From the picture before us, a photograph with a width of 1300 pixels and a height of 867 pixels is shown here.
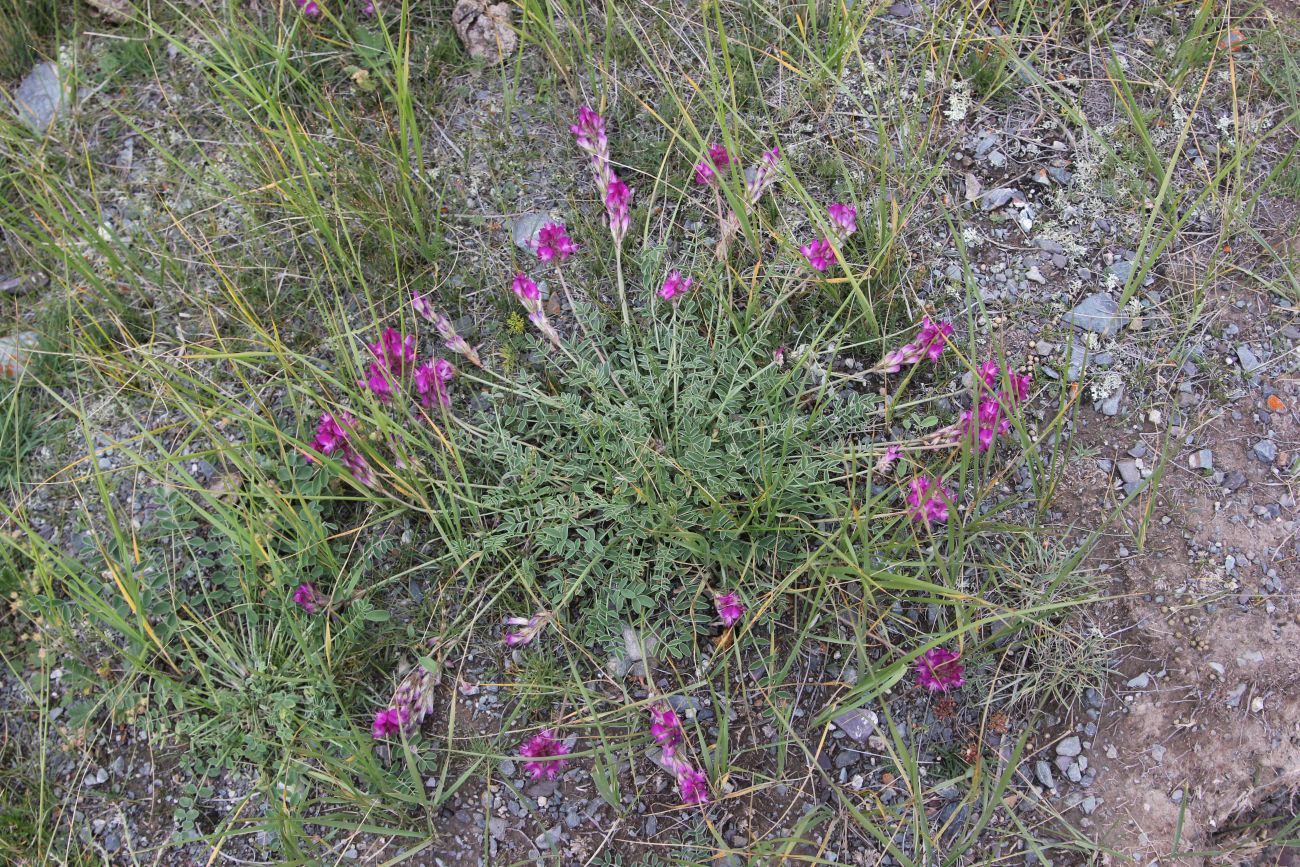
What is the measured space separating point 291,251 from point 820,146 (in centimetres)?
212

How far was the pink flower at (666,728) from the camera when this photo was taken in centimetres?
269

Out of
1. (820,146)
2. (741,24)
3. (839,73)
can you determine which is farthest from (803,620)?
(741,24)

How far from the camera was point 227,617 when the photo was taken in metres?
3.06

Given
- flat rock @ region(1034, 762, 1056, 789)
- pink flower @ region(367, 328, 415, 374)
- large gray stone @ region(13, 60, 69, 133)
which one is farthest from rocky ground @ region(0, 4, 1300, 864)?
large gray stone @ region(13, 60, 69, 133)

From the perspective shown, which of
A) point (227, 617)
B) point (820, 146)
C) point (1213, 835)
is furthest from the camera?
point (820, 146)

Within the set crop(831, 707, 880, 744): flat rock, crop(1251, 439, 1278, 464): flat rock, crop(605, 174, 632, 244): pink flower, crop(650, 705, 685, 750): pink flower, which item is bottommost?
crop(831, 707, 880, 744): flat rock

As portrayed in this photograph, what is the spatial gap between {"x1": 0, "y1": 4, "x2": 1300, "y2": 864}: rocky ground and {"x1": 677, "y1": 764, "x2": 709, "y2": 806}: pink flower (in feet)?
0.32

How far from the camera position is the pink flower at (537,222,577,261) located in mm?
3270

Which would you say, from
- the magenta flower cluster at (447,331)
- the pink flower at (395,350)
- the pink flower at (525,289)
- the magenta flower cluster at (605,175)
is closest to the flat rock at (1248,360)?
the magenta flower cluster at (605,175)

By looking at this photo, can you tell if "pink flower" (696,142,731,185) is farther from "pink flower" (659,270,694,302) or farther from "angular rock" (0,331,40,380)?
"angular rock" (0,331,40,380)

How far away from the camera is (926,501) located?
2791 mm

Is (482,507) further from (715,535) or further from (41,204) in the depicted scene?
(41,204)

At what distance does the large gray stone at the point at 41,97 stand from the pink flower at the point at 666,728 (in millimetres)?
3596

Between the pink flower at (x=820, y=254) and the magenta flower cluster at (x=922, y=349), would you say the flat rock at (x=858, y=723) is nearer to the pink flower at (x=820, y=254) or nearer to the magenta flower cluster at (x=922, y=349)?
the magenta flower cluster at (x=922, y=349)
